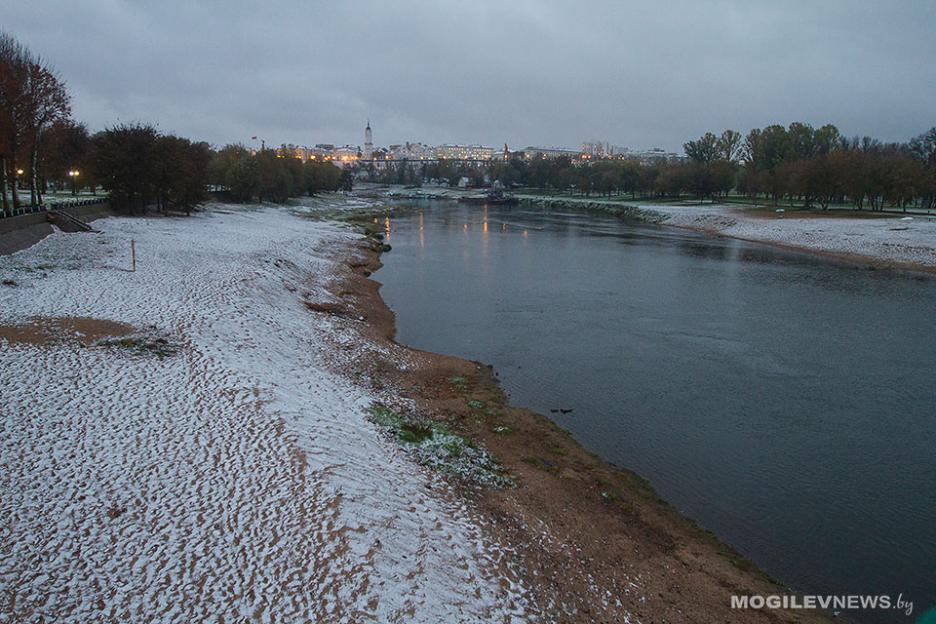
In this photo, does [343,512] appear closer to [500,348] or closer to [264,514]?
[264,514]

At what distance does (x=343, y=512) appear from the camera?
9.21 meters

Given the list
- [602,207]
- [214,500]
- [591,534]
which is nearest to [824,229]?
[602,207]

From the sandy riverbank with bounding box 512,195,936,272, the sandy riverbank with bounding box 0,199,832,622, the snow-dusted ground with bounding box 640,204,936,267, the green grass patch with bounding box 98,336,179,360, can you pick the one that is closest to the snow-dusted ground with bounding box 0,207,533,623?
the sandy riverbank with bounding box 0,199,832,622

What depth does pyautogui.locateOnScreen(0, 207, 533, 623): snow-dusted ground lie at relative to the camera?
7.28 meters

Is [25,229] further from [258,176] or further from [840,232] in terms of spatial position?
[840,232]

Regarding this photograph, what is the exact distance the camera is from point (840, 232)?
55.5 metres

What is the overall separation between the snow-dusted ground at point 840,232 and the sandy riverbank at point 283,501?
45.6 m

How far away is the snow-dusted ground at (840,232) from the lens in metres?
46.6

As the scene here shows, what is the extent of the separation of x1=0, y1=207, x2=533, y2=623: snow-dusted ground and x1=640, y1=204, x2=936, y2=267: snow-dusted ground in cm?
4894

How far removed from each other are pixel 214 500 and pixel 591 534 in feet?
21.4

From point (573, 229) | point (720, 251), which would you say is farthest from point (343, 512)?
point (573, 229)

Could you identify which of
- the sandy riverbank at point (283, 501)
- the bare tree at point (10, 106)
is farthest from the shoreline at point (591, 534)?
the bare tree at point (10, 106)

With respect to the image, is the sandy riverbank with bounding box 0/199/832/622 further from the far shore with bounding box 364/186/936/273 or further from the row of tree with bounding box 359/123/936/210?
the row of tree with bounding box 359/123/936/210

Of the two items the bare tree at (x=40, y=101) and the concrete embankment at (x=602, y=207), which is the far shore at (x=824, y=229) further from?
the bare tree at (x=40, y=101)
